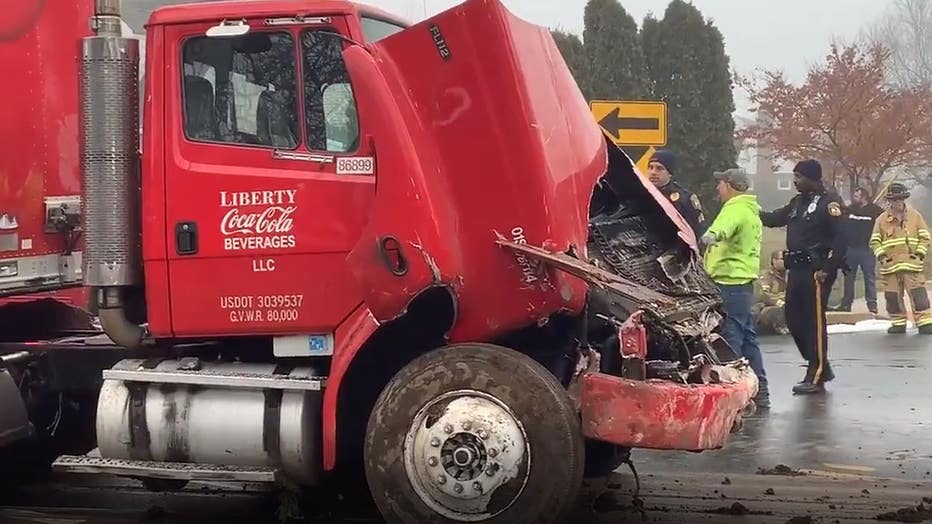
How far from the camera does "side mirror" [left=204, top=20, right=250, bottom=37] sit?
18.6 ft

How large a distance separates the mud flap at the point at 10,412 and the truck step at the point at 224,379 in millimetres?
736

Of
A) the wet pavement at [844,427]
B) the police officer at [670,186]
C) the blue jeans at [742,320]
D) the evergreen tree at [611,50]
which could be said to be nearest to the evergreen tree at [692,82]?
the evergreen tree at [611,50]

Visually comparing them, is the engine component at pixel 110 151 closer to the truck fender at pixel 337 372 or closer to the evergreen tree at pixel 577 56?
the truck fender at pixel 337 372

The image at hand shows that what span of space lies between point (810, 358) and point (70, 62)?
267 inches

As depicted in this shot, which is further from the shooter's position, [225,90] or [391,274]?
[225,90]

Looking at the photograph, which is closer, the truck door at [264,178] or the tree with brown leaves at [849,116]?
the truck door at [264,178]

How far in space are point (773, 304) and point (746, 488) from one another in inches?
346

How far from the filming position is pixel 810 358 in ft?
33.7

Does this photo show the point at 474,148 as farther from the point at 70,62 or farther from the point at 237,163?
the point at 70,62

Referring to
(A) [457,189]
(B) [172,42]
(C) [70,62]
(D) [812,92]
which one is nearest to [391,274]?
(A) [457,189]

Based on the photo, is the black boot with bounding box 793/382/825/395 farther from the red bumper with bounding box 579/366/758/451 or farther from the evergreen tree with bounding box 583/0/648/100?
the evergreen tree with bounding box 583/0/648/100

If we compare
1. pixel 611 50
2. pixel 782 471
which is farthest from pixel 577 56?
pixel 782 471

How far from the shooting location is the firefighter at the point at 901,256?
583 inches

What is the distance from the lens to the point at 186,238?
19.0ft
